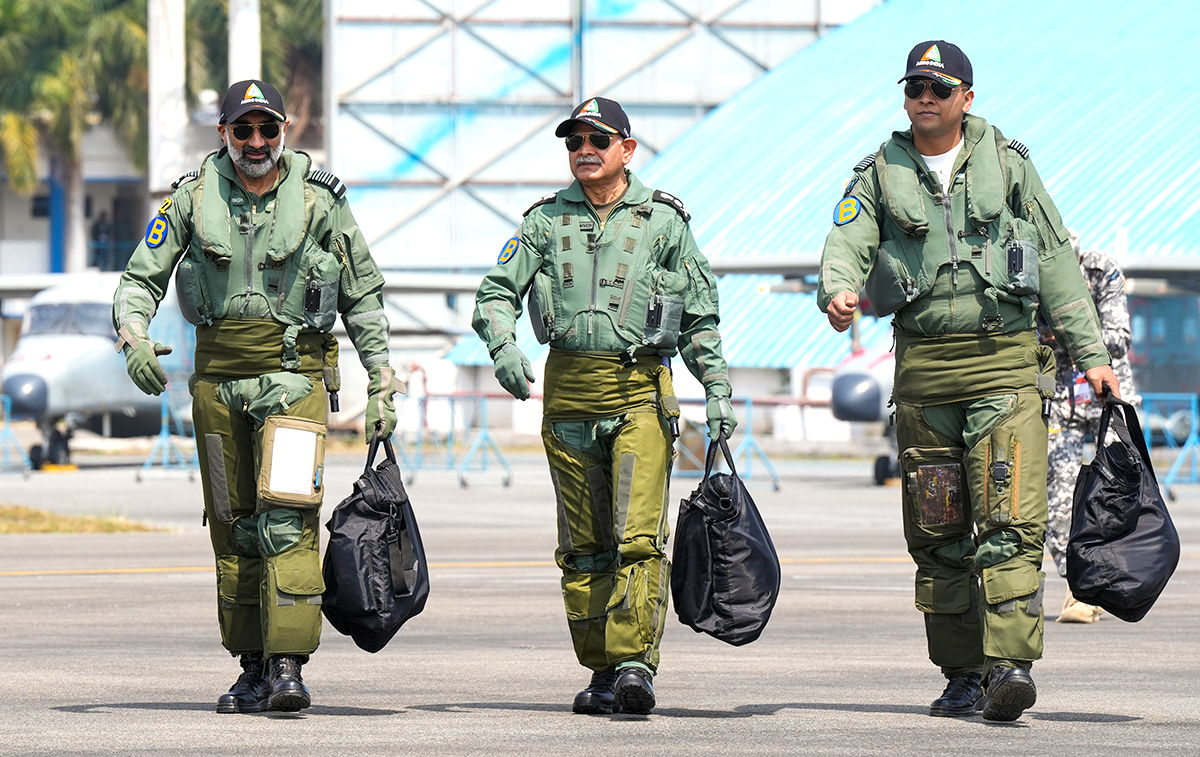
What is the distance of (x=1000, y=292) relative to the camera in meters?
7.51

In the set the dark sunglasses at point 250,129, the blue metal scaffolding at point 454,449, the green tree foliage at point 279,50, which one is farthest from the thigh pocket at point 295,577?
the green tree foliage at point 279,50

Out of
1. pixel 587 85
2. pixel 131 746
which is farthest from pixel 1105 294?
pixel 587 85

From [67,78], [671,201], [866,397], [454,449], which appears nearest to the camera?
[671,201]

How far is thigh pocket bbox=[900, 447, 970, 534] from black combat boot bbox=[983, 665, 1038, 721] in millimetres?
601

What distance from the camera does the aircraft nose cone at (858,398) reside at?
26.3 meters

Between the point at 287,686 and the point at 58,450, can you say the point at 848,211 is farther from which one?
the point at 58,450

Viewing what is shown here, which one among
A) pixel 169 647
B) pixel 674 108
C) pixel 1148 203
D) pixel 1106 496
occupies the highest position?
pixel 674 108

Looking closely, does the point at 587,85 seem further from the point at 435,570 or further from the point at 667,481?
the point at 667,481

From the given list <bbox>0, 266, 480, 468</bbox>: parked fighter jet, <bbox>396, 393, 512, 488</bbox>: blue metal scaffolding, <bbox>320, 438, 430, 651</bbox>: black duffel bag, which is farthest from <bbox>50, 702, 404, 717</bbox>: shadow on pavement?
<bbox>0, 266, 480, 468</bbox>: parked fighter jet

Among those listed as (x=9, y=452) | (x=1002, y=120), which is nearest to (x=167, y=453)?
(x=9, y=452)

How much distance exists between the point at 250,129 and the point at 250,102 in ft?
0.35

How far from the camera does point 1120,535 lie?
7477 millimetres

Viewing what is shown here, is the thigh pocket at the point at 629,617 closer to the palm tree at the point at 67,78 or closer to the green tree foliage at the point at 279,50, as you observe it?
the green tree foliage at the point at 279,50

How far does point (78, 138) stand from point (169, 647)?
198 feet
